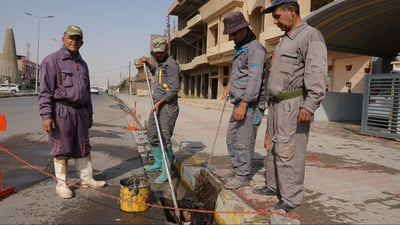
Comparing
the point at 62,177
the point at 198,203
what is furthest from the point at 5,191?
the point at 198,203

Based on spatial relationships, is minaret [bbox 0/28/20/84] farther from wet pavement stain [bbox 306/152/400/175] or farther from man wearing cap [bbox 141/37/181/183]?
wet pavement stain [bbox 306/152/400/175]

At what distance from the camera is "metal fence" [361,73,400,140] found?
24.9 feet

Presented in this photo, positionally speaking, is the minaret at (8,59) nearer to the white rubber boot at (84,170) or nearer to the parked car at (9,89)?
the parked car at (9,89)

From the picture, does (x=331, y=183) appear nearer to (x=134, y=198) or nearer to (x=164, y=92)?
(x=134, y=198)

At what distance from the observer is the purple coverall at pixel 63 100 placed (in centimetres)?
347

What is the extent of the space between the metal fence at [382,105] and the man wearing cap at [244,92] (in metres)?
5.87

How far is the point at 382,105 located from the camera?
802 cm

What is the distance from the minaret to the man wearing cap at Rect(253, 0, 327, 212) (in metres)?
69.3

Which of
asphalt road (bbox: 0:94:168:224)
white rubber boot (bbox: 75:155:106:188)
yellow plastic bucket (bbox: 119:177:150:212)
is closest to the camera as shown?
asphalt road (bbox: 0:94:168:224)

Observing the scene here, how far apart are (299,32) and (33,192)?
12.0ft

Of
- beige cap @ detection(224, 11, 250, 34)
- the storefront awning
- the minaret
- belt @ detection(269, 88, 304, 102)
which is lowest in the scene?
belt @ detection(269, 88, 304, 102)

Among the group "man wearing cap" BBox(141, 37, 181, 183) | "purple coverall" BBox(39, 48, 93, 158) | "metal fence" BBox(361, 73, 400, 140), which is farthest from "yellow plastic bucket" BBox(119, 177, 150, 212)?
"metal fence" BBox(361, 73, 400, 140)

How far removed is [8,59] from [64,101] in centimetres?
6849

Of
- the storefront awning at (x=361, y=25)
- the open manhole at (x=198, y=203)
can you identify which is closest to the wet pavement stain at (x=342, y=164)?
the open manhole at (x=198, y=203)
